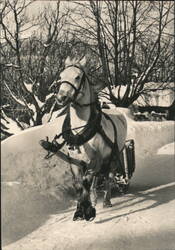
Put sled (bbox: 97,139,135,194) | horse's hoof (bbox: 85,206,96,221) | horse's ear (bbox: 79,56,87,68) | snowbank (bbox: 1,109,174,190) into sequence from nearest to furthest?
snowbank (bbox: 1,109,174,190) < horse's ear (bbox: 79,56,87,68) < horse's hoof (bbox: 85,206,96,221) < sled (bbox: 97,139,135,194)

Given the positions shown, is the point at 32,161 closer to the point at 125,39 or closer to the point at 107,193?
the point at 107,193

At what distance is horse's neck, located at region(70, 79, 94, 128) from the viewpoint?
1.91 metres

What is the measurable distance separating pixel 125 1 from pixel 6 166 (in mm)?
1091

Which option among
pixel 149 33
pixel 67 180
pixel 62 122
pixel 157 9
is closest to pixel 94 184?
pixel 67 180

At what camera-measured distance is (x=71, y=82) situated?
1.85 meters

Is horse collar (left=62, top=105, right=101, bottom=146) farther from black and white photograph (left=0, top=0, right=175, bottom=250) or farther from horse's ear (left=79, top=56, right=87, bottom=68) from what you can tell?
horse's ear (left=79, top=56, right=87, bottom=68)

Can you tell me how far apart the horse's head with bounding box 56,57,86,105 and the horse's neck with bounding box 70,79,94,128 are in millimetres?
28

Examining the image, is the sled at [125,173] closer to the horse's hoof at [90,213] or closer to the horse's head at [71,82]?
the horse's hoof at [90,213]

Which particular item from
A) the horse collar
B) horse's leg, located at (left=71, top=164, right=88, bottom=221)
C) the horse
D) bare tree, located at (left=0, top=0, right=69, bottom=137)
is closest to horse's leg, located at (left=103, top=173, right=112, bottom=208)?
the horse

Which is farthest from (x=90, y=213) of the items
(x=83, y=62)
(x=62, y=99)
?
(x=83, y=62)

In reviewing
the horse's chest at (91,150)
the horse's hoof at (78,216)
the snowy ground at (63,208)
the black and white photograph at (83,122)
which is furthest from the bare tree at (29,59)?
the horse's hoof at (78,216)

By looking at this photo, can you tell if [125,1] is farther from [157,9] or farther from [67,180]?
[67,180]

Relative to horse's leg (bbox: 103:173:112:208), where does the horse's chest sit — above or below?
above

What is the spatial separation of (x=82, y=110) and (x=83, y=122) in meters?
0.05
